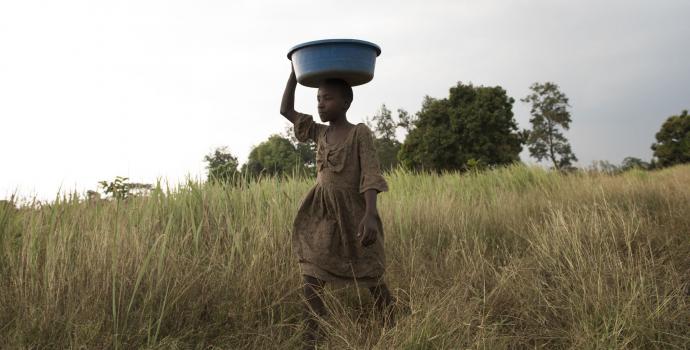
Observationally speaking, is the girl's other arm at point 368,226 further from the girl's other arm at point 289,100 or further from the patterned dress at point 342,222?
the girl's other arm at point 289,100

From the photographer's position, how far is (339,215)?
313cm

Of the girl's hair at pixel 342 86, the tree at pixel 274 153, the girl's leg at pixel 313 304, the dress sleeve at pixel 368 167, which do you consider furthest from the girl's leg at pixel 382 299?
the tree at pixel 274 153

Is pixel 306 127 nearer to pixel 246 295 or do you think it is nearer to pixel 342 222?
pixel 342 222

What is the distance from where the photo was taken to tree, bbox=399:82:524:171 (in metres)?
25.7

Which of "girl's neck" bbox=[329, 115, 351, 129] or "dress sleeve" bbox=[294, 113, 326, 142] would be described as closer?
"girl's neck" bbox=[329, 115, 351, 129]

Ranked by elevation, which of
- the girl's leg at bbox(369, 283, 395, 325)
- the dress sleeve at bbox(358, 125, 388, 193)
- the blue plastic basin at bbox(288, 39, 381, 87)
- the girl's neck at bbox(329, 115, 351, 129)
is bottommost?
the girl's leg at bbox(369, 283, 395, 325)

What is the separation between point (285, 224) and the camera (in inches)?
176

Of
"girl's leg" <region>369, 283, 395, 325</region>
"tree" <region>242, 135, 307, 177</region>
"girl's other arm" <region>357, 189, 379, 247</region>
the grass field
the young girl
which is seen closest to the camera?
the grass field

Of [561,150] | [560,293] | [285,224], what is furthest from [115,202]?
[561,150]

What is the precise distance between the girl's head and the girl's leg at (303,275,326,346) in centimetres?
102

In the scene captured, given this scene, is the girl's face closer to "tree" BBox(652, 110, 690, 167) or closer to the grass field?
the grass field

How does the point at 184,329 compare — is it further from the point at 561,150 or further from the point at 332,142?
the point at 561,150

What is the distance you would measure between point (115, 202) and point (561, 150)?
35.6m

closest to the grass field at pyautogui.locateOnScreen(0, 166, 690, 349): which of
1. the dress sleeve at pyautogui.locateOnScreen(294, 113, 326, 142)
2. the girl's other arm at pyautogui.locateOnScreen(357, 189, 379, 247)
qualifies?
the girl's other arm at pyautogui.locateOnScreen(357, 189, 379, 247)
